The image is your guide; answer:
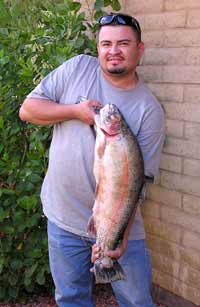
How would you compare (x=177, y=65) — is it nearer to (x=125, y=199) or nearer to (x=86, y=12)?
(x=86, y=12)

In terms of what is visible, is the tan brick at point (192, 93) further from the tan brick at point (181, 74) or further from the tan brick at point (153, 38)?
the tan brick at point (153, 38)

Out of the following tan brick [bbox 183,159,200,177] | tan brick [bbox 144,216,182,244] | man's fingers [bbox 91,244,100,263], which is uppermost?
tan brick [bbox 183,159,200,177]

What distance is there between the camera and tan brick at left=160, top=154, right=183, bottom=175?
4047mm

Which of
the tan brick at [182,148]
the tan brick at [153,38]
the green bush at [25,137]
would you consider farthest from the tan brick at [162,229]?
the tan brick at [153,38]

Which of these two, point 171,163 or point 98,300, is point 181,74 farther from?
point 98,300

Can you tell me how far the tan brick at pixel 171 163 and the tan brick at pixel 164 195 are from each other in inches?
6.5

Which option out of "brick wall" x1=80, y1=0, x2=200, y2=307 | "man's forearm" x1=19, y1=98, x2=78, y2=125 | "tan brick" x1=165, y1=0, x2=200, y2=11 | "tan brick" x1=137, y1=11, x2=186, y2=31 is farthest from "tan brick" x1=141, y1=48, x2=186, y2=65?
"man's forearm" x1=19, y1=98, x2=78, y2=125

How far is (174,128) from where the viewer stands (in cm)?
402

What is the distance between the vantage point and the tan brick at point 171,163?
4.05 meters

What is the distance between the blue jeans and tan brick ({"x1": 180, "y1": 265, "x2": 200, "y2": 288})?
84 cm

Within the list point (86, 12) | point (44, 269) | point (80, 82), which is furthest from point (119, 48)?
point (44, 269)

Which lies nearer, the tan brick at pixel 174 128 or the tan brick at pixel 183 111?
the tan brick at pixel 183 111

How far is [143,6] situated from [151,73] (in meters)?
0.48

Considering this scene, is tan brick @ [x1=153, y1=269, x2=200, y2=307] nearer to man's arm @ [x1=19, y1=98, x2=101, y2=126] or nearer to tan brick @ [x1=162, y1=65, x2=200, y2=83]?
tan brick @ [x1=162, y1=65, x2=200, y2=83]
